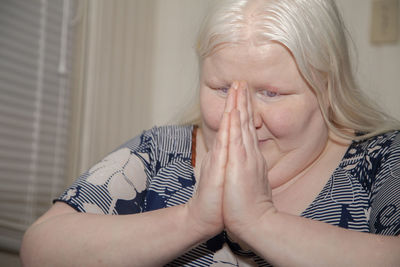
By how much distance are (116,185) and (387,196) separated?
535mm

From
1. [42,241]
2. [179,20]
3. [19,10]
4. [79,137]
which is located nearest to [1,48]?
[19,10]

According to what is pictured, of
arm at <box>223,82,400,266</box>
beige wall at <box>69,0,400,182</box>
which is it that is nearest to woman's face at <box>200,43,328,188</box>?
arm at <box>223,82,400,266</box>

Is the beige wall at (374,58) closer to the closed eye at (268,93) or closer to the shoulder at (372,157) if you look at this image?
the shoulder at (372,157)

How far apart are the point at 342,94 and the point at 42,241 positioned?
710 mm

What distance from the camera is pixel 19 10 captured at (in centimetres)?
184

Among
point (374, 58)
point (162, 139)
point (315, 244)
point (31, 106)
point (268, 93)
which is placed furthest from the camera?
point (374, 58)

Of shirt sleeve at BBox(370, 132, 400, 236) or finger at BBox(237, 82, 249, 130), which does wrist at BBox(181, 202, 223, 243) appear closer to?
finger at BBox(237, 82, 249, 130)

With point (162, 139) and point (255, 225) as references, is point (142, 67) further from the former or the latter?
point (255, 225)

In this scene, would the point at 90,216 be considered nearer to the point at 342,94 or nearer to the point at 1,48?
the point at 342,94

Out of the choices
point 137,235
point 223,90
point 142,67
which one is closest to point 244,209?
point 137,235

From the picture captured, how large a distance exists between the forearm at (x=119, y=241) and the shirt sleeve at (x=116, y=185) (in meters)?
0.09

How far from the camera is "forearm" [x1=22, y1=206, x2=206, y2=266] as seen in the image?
0.69 m

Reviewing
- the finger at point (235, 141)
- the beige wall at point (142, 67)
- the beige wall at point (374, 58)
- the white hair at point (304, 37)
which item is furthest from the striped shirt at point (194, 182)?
the beige wall at point (374, 58)

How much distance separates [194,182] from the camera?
3.08 ft
